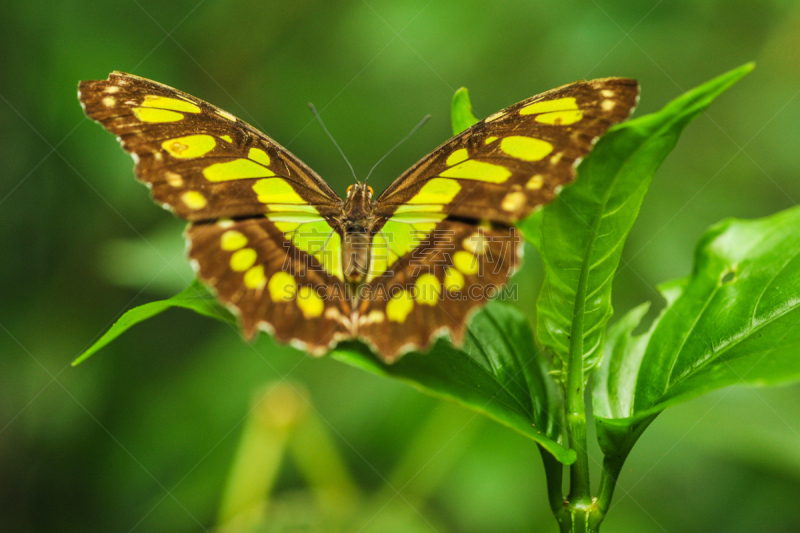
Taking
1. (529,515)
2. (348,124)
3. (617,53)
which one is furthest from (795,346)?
(348,124)

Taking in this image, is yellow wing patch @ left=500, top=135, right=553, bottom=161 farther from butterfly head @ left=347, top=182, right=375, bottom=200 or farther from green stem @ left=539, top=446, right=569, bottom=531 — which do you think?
green stem @ left=539, top=446, right=569, bottom=531

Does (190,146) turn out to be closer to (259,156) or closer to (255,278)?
(259,156)

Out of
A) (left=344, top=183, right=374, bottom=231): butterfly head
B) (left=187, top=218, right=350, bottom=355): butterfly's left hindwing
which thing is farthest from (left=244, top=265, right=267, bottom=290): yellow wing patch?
(left=344, top=183, right=374, bottom=231): butterfly head

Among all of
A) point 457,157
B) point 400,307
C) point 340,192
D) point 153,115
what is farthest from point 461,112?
point 340,192

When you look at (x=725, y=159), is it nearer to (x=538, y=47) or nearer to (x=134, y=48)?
(x=538, y=47)

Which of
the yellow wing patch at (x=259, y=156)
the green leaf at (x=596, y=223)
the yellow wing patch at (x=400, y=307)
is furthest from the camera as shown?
the yellow wing patch at (x=259, y=156)

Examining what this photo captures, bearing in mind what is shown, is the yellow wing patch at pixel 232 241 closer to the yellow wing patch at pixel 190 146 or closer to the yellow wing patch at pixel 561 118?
the yellow wing patch at pixel 190 146

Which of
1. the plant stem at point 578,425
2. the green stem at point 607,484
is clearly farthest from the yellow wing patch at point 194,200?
the green stem at point 607,484
